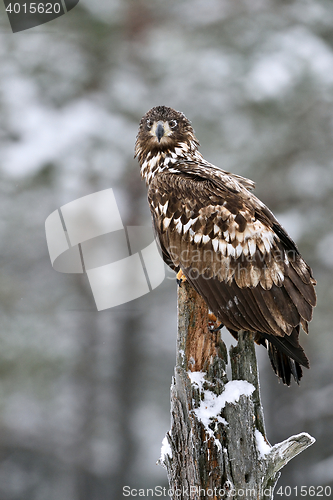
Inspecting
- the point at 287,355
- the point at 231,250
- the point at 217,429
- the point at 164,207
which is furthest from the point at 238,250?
the point at 217,429

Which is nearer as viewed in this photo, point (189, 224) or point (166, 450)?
point (166, 450)

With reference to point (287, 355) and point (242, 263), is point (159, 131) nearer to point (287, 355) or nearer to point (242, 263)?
point (242, 263)

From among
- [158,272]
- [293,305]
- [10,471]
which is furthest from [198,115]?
[10,471]

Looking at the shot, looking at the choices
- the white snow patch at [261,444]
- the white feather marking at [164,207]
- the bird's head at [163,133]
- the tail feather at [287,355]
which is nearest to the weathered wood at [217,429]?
the white snow patch at [261,444]

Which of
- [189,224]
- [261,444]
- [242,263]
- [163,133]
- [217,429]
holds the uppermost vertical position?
[163,133]

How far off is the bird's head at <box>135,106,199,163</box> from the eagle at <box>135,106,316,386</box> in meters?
0.64

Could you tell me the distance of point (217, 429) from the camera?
2717 mm

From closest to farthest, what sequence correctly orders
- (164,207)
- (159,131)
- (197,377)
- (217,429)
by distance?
(217,429) → (197,377) → (164,207) → (159,131)

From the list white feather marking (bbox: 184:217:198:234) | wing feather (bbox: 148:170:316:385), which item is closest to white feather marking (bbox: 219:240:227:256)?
wing feather (bbox: 148:170:316:385)

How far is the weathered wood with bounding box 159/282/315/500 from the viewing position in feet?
8.75

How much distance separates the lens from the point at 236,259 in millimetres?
2979

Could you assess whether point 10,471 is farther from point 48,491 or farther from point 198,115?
point 198,115

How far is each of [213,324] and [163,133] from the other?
1745 mm

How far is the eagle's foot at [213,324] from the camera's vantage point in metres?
2.95
